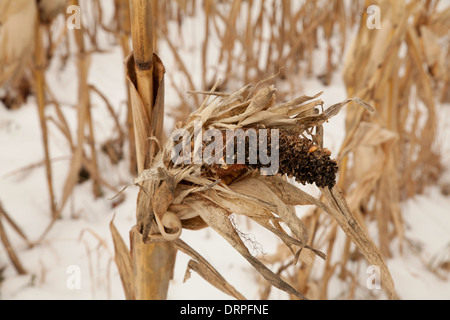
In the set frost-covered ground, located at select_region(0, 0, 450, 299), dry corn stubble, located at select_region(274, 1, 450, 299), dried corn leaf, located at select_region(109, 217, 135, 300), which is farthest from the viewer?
frost-covered ground, located at select_region(0, 0, 450, 299)

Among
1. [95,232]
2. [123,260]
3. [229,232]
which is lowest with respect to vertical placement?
[95,232]

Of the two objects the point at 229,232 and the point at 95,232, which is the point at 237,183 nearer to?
the point at 229,232

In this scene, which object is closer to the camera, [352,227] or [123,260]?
[352,227]

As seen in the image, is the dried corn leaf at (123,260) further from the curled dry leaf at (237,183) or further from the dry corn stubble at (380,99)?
the dry corn stubble at (380,99)

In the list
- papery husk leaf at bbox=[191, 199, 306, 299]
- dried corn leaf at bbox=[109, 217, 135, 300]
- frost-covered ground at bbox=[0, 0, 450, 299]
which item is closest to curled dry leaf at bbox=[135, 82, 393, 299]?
papery husk leaf at bbox=[191, 199, 306, 299]

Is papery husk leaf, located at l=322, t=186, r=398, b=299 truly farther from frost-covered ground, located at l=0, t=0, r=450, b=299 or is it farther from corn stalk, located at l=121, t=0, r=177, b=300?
frost-covered ground, located at l=0, t=0, r=450, b=299

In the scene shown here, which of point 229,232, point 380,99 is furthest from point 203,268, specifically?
point 380,99

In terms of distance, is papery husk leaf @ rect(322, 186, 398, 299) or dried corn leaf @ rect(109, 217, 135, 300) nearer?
papery husk leaf @ rect(322, 186, 398, 299)

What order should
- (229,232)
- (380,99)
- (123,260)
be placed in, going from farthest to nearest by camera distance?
(380,99), (123,260), (229,232)
